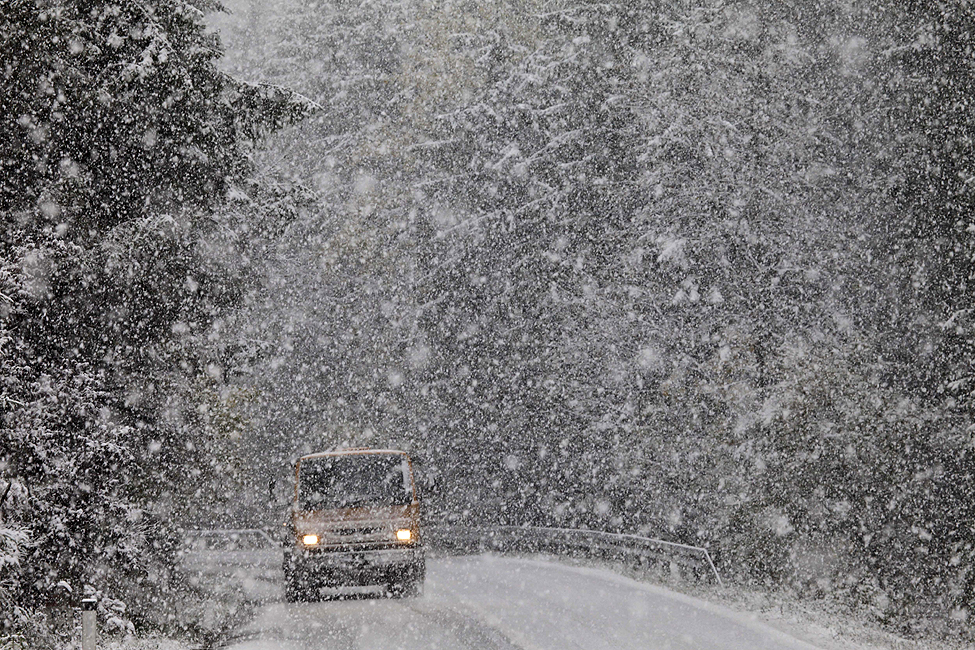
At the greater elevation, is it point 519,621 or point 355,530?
point 355,530

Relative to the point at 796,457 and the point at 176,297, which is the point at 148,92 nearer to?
the point at 176,297

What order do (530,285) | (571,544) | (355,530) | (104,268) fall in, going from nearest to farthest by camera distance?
(104,268)
(355,530)
(571,544)
(530,285)

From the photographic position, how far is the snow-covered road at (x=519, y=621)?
12.5m

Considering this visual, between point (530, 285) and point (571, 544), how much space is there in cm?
943

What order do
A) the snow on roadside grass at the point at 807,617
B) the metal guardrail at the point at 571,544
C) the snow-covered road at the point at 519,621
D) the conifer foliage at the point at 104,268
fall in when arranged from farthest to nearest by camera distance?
the metal guardrail at the point at 571,544 → the snow on roadside grass at the point at 807,617 → the conifer foliage at the point at 104,268 → the snow-covered road at the point at 519,621

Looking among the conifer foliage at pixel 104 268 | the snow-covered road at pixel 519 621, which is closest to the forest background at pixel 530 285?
the conifer foliage at pixel 104 268

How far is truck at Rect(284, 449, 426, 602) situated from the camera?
16.7m

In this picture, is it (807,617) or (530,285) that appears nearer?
(807,617)

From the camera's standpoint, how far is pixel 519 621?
1419cm

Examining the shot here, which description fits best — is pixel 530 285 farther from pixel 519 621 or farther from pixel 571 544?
pixel 519 621

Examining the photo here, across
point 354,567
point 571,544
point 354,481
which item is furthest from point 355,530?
point 571,544

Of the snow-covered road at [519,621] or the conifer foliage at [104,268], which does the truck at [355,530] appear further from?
the conifer foliage at [104,268]

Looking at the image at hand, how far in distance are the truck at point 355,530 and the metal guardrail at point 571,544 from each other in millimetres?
4400

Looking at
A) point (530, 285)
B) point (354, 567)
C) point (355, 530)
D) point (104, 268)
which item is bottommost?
point (354, 567)
